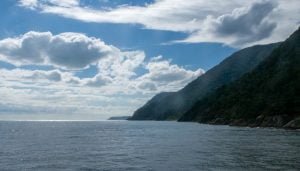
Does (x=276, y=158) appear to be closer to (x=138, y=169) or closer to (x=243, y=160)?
(x=243, y=160)

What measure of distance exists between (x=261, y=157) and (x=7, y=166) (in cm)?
4602

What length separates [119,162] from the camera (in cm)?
7169

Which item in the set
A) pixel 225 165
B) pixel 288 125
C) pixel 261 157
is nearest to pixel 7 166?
pixel 225 165

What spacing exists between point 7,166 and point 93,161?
15.2 meters

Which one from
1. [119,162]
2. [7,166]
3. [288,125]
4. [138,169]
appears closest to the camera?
[138,169]

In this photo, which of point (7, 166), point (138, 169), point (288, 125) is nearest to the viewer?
point (138, 169)

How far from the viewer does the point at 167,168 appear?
62.3 meters

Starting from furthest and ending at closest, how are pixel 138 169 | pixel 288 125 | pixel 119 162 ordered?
1. pixel 288 125
2. pixel 119 162
3. pixel 138 169

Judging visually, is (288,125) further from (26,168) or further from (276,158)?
(26,168)

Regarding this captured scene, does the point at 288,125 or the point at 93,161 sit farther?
the point at 288,125

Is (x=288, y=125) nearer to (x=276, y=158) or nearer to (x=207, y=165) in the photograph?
(x=276, y=158)

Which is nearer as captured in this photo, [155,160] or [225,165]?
[225,165]

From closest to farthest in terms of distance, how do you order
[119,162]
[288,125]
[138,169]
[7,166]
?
[138,169] → [7,166] → [119,162] → [288,125]

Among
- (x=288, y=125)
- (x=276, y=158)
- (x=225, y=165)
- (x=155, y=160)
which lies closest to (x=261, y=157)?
(x=276, y=158)
